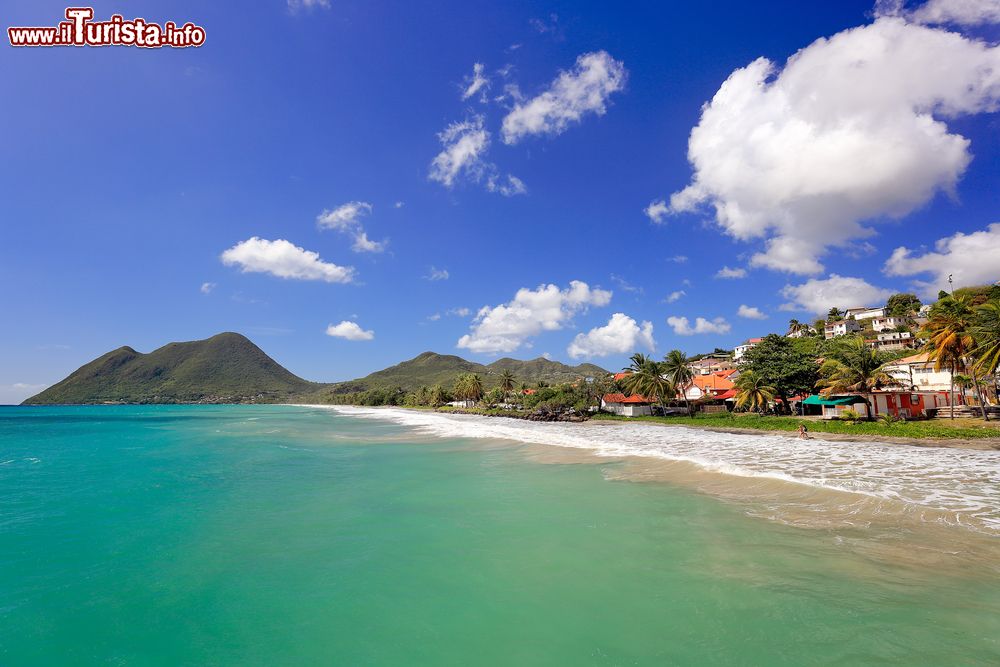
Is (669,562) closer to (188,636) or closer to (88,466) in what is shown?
(188,636)

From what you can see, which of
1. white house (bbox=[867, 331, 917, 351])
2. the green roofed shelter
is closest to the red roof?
the green roofed shelter

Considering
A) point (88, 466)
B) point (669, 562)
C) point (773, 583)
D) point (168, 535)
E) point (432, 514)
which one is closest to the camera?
point (773, 583)

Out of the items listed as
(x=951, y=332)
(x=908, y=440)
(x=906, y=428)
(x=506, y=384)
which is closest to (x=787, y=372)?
(x=951, y=332)

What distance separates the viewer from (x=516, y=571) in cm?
848

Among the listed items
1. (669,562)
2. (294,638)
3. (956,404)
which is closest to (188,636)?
(294,638)

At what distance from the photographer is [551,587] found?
25.4 ft

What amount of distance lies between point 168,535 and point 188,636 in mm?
6462

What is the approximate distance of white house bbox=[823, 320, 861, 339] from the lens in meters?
117

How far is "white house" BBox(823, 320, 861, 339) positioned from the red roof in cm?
8185

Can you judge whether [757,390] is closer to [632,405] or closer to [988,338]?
[988,338]

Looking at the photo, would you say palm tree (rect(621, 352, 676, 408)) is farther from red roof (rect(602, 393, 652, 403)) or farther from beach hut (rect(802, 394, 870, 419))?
beach hut (rect(802, 394, 870, 419))

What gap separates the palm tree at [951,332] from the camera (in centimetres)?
3403

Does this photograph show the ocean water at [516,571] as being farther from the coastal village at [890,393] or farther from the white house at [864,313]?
the white house at [864,313]

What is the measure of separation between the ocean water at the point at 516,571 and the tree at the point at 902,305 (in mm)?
130415
